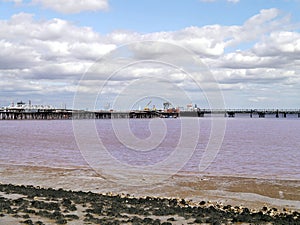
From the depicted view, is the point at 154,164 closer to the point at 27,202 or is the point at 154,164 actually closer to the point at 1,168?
the point at 1,168

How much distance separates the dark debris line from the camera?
1056 centimetres

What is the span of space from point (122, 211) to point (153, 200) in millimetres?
2448

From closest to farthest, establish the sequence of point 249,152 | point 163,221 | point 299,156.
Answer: point 163,221 → point 299,156 → point 249,152

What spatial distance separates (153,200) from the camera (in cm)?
1384

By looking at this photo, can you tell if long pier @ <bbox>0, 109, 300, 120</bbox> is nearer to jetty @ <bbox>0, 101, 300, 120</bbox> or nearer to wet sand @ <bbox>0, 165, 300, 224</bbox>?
jetty @ <bbox>0, 101, 300, 120</bbox>

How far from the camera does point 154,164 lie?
25.9 metres

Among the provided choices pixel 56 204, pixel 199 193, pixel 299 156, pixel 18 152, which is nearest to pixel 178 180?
pixel 199 193

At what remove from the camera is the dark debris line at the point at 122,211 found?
34.7ft

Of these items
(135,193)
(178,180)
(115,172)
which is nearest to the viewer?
(135,193)

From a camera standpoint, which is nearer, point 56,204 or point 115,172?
point 56,204

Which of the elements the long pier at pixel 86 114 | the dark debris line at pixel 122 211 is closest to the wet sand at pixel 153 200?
the dark debris line at pixel 122 211

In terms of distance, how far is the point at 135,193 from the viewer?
53.5 feet

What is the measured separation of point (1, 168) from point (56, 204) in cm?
1249

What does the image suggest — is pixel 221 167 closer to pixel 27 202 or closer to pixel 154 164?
pixel 154 164
